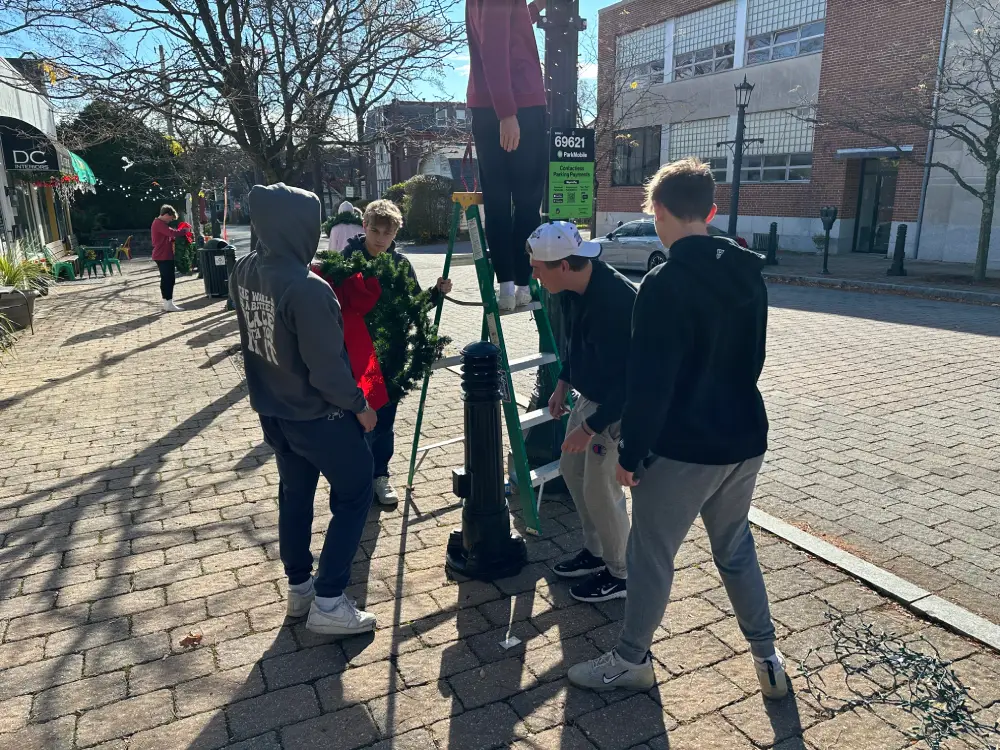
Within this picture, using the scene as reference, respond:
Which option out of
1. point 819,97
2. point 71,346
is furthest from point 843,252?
point 71,346

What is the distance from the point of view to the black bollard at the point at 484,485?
3.71 metres

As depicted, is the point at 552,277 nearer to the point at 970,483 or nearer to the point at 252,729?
the point at 252,729

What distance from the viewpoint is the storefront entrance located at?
22.1m

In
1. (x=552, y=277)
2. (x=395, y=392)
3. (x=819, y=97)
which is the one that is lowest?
(x=395, y=392)

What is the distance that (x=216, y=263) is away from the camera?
1450cm

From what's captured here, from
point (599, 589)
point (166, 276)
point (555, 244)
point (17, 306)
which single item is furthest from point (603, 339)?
point (166, 276)

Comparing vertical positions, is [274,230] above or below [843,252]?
above

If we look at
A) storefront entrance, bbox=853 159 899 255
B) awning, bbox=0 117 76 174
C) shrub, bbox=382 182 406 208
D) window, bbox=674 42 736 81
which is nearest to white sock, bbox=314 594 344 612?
awning, bbox=0 117 76 174

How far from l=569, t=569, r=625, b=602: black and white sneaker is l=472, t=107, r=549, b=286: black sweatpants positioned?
1.84m

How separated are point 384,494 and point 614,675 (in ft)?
7.20

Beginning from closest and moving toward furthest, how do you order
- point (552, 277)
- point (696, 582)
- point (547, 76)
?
1. point (552, 277)
2. point (696, 582)
3. point (547, 76)

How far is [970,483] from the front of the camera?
4781 millimetres

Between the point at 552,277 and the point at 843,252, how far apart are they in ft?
76.0

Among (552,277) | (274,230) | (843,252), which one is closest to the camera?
(274,230)
